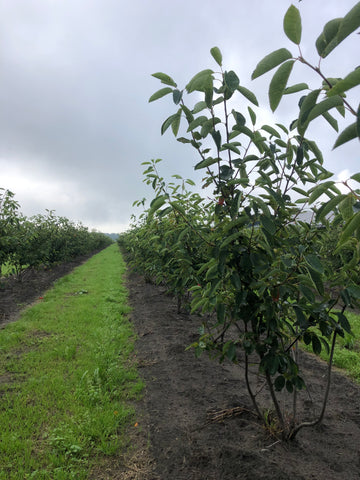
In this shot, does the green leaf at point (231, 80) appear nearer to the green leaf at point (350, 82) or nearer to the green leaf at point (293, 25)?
the green leaf at point (293, 25)

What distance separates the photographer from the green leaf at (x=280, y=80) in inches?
33.5

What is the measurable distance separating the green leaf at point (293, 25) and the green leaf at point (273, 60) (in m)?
0.04

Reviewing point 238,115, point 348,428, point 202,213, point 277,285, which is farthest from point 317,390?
point 238,115

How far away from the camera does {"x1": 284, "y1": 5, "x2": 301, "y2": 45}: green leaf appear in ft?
2.68

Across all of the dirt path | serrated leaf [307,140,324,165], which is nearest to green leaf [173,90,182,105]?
serrated leaf [307,140,324,165]

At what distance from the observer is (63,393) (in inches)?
131

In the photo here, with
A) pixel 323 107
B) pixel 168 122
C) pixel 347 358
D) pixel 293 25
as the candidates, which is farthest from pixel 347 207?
pixel 347 358

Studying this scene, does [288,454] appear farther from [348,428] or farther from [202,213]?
[202,213]

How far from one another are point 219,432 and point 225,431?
5 cm

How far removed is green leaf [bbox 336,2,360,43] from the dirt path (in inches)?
90.5

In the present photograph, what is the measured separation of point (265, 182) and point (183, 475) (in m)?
2.08

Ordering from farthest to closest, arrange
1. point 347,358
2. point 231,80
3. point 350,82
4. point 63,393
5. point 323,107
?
point 347,358 < point 63,393 < point 231,80 < point 323,107 < point 350,82

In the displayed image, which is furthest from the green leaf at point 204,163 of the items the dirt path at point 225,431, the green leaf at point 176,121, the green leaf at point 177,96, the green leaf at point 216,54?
the dirt path at point 225,431

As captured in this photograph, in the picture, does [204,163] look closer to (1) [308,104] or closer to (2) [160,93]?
(2) [160,93]
